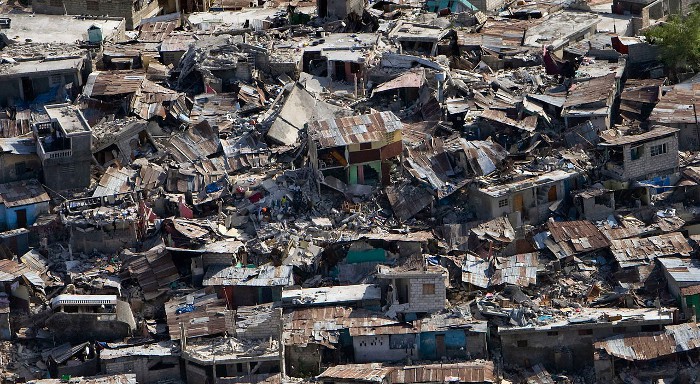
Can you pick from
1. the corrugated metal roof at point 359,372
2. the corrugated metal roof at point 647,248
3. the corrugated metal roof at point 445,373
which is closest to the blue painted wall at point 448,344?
the corrugated metal roof at point 445,373

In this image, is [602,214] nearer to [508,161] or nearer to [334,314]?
[508,161]

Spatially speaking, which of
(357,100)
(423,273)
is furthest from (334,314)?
(357,100)

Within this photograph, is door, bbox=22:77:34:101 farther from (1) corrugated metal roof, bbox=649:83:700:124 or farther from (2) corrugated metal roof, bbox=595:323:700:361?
(2) corrugated metal roof, bbox=595:323:700:361

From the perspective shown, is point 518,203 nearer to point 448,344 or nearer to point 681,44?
point 448,344

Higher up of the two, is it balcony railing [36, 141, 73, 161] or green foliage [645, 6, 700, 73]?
green foliage [645, 6, 700, 73]

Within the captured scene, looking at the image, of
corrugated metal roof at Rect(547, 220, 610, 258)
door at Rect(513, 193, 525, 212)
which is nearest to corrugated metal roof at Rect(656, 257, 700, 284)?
corrugated metal roof at Rect(547, 220, 610, 258)

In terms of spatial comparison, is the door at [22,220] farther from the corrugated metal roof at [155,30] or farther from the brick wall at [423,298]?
the brick wall at [423,298]

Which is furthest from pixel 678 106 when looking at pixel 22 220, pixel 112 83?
pixel 22 220
